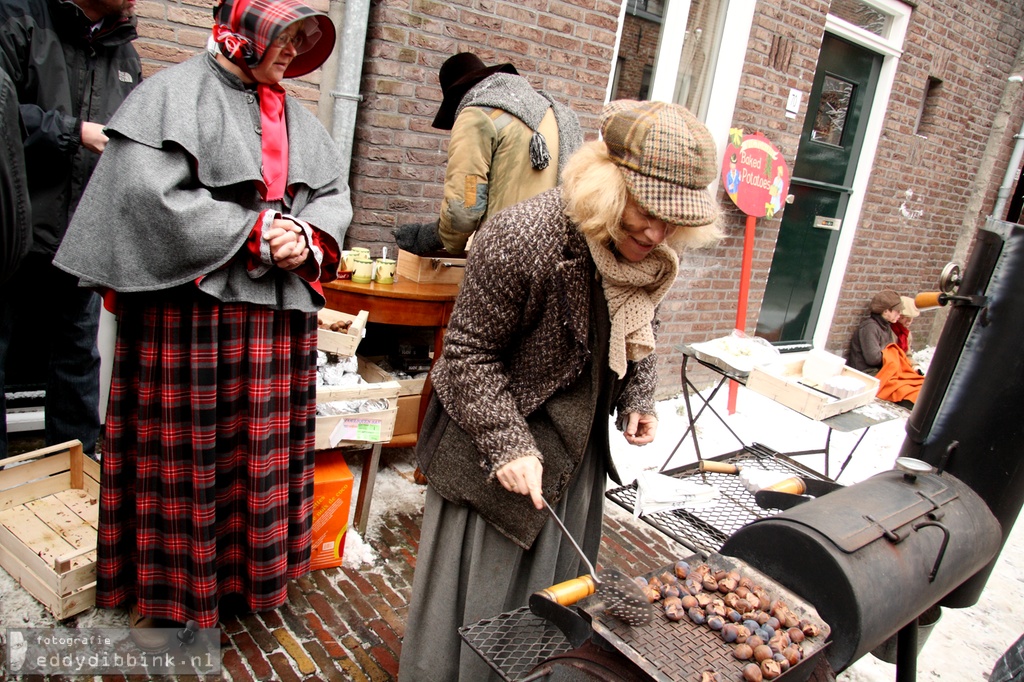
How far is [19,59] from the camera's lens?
237 centimetres

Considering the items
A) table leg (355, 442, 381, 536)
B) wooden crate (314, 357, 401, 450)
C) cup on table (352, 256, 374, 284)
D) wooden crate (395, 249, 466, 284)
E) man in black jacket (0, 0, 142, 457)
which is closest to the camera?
man in black jacket (0, 0, 142, 457)

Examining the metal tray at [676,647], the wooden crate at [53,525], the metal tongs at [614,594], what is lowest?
the wooden crate at [53,525]

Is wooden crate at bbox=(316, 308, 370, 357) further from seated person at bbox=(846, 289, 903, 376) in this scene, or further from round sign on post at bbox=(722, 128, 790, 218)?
seated person at bbox=(846, 289, 903, 376)

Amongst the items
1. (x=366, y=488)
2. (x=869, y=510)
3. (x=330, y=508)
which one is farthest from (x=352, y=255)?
(x=869, y=510)

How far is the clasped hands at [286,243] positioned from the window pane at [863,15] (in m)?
5.51

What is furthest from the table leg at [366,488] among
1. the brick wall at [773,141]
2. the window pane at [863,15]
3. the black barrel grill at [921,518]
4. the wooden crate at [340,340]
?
the window pane at [863,15]

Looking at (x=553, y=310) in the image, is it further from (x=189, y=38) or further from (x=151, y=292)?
(x=189, y=38)

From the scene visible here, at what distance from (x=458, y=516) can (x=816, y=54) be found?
5307 millimetres

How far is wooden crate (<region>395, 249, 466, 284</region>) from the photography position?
3.61m

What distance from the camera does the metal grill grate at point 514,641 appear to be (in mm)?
1605

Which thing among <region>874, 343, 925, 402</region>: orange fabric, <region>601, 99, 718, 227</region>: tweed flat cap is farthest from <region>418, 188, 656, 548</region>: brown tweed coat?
<region>874, 343, 925, 402</region>: orange fabric

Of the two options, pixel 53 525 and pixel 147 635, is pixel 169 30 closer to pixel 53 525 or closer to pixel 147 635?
pixel 53 525

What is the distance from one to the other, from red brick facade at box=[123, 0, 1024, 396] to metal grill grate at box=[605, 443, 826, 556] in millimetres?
2033

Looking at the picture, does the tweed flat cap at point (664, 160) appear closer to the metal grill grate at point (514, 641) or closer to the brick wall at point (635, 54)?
the metal grill grate at point (514, 641)
